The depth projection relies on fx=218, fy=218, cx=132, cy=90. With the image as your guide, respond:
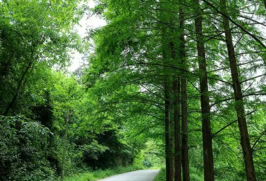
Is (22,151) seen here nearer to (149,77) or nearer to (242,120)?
(149,77)

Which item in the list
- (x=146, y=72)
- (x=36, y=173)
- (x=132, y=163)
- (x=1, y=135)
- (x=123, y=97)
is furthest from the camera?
(x=132, y=163)

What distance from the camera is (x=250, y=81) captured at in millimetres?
4188

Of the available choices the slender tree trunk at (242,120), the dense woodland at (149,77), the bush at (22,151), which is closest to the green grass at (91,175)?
the dense woodland at (149,77)

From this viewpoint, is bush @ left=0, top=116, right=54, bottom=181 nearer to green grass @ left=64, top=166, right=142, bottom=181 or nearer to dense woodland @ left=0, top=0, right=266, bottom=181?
dense woodland @ left=0, top=0, right=266, bottom=181

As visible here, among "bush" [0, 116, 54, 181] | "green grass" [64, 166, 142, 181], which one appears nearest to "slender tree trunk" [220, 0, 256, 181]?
"bush" [0, 116, 54, 181]

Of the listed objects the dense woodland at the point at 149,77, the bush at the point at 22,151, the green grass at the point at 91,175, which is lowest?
the green grass at the point at 91,175

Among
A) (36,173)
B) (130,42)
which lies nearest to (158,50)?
(130,42)

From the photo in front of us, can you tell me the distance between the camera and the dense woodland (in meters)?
4.29

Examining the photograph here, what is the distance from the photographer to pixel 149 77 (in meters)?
5.94

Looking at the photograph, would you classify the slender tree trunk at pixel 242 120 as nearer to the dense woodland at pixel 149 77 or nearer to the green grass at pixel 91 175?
the dense woodland at pixel 149 77

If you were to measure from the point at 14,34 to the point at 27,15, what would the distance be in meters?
0.91

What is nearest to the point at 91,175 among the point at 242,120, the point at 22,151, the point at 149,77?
the point at 22,151

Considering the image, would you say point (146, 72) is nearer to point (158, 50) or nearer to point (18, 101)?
point (158, 50)

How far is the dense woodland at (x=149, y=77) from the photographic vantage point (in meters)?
4.29
